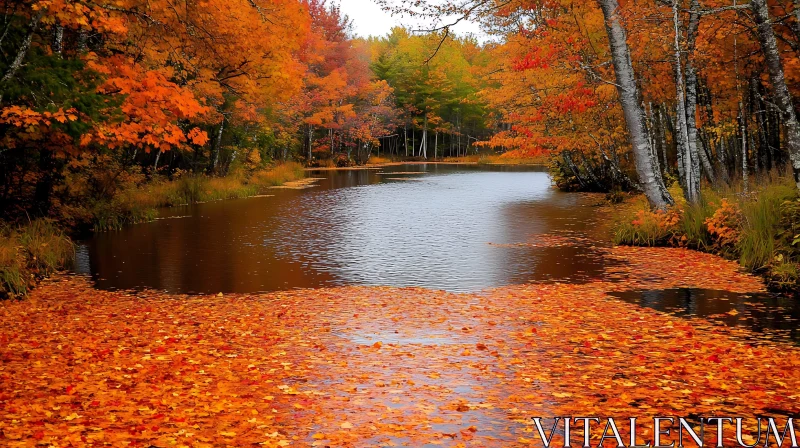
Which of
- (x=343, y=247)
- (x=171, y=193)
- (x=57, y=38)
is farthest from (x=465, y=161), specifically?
(x=57, y=38)

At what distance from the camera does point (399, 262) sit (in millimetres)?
14297

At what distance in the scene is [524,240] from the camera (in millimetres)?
→ 17234

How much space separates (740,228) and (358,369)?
9.84 meters

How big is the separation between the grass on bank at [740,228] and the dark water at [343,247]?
1.69 metres

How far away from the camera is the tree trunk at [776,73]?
436 inches

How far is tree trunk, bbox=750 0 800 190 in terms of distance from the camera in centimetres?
1106

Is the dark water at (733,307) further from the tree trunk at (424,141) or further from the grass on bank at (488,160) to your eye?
the tree trunk at (424,141)

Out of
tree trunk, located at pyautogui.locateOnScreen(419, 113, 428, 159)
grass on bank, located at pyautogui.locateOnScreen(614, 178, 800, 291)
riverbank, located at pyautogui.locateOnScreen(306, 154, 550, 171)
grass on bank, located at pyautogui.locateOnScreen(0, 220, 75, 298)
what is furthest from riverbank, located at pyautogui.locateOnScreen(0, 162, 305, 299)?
tree trunk, located at pyautogui.locateOnScreen(419, 113, 428, 159)

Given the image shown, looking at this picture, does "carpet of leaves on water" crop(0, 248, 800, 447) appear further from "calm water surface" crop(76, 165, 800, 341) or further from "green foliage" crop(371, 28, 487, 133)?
"green foliage" crop(371, 28, 487, 133)

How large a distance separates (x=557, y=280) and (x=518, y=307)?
2.48m

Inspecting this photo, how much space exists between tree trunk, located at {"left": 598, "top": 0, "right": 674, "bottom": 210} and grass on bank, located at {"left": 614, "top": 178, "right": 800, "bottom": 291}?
1.58 ft

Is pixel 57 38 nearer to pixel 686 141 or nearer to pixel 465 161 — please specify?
pixel 686 141

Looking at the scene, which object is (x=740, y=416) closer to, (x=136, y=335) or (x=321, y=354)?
(x=321, y=354)

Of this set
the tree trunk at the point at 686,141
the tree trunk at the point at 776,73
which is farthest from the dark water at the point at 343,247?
the tree trunk at the point at 776,73
